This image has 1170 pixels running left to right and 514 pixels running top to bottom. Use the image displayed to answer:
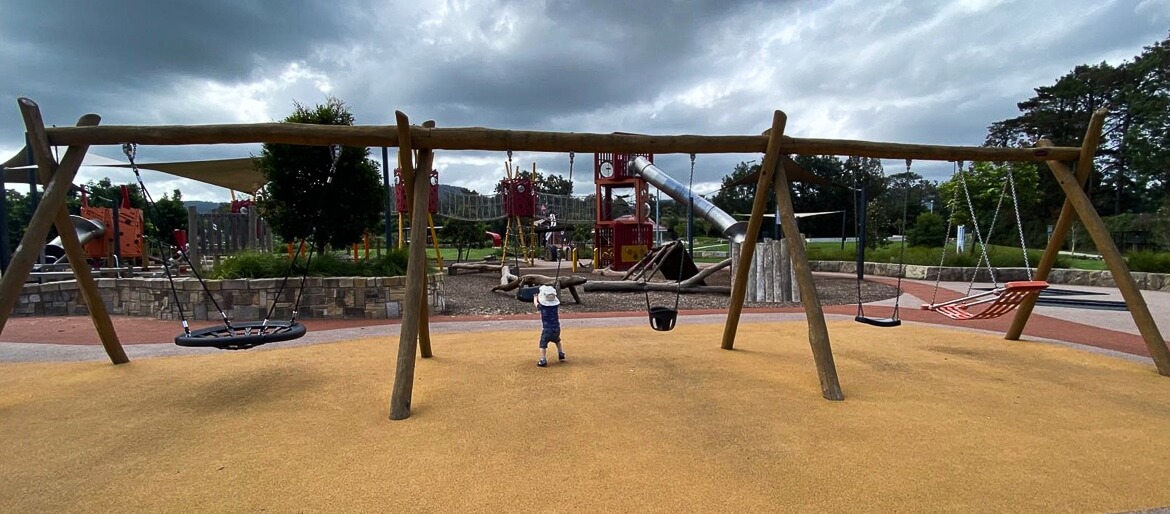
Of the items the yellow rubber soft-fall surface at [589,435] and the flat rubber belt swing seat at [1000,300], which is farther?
the flat rubber belt swing seat at [1000,300]

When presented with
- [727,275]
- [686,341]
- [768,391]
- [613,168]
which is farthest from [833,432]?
[613,168]

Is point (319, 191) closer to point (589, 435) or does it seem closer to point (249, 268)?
point (249, 268)

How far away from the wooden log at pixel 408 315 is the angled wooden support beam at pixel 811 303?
129 inches

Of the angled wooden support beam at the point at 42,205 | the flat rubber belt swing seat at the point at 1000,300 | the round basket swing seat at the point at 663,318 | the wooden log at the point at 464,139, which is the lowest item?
the round basket swing seat at the point at 663,318

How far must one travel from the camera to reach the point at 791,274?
502 inches

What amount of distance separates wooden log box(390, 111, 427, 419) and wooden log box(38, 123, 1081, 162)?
0.13 m

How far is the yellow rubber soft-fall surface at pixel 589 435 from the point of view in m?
2.82

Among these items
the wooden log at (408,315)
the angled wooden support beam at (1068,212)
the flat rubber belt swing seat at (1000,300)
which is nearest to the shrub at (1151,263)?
the angled wooden support beam at (1068,212)

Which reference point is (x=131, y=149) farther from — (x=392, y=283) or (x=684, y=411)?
(x=684, y=411)

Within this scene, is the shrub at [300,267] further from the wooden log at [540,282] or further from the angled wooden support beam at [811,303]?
the angled wooden support beam at [811,303]

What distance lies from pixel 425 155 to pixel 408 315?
151 cm

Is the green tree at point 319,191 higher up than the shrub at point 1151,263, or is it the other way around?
the green tree at point 319,191

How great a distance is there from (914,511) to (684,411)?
174 centimetres

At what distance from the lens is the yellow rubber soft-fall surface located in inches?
111
